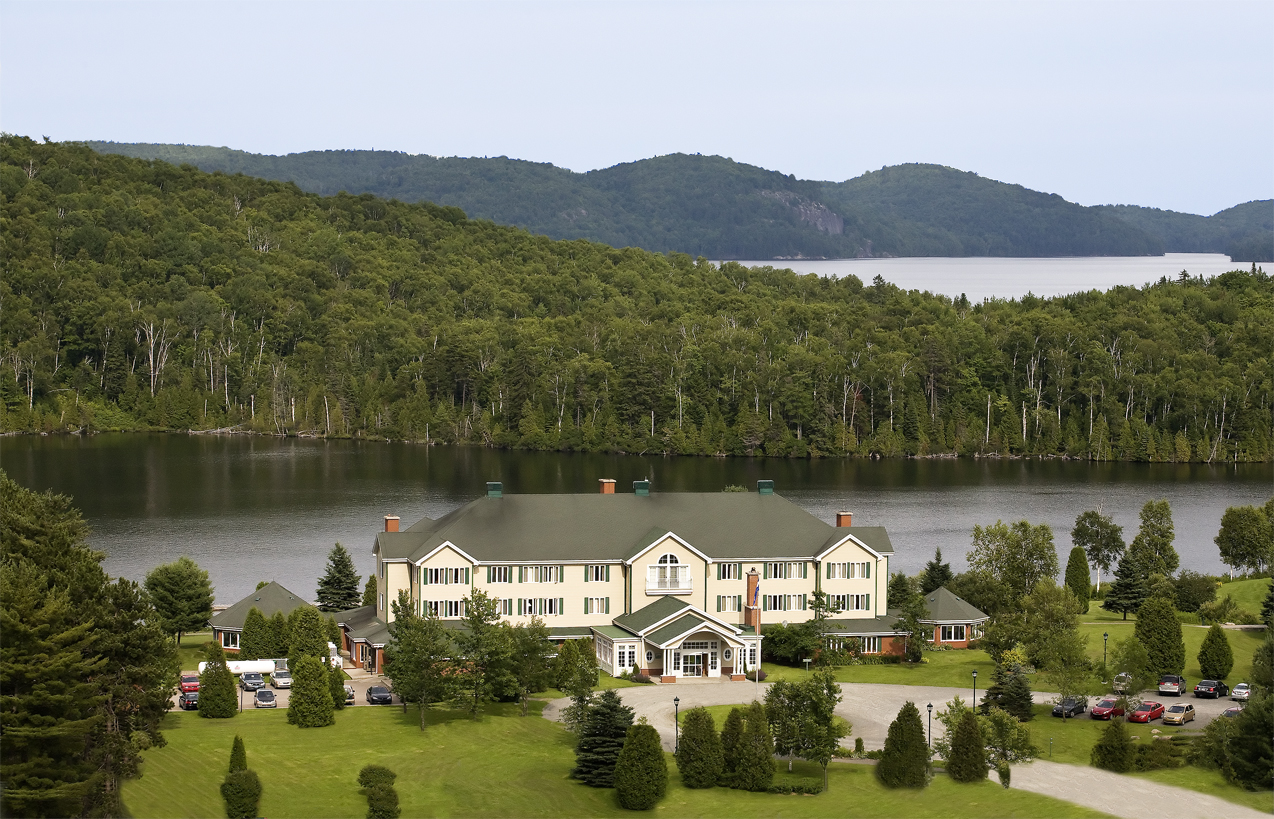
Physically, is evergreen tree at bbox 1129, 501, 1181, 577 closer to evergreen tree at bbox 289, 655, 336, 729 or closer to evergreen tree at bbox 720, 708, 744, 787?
evergreen tree at bbox 720, 708, 744, 787

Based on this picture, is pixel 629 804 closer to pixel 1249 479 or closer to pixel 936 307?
pixel 1249 479

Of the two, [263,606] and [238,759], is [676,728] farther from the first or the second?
[263,606]

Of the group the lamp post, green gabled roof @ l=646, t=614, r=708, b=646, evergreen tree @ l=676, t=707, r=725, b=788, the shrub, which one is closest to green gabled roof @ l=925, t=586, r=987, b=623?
green gabled roof @ l=646, t=614, r=708, b=646

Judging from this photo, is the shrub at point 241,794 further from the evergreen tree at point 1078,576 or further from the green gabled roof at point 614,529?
the evergreen tree at point 1078,576

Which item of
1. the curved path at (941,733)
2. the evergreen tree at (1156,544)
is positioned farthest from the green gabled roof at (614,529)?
the evergreen tree at (1156,544)

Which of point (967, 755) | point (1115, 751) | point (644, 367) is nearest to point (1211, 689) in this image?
point (1115, 751)

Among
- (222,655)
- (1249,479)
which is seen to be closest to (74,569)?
(222,655)
